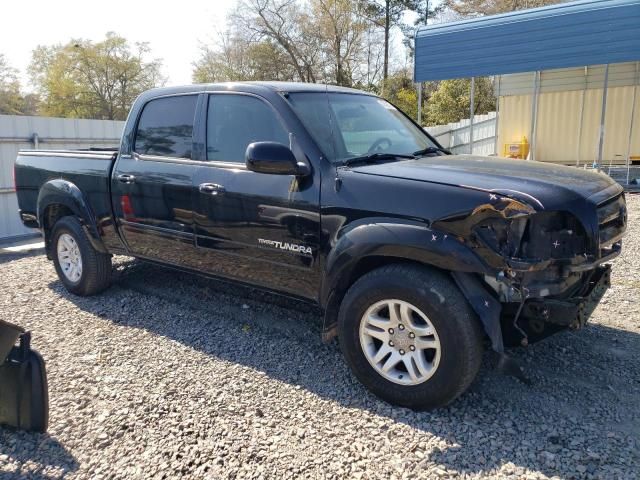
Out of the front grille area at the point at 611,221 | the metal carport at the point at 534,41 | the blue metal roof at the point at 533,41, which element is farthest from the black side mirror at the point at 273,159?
the blue metal roof at the point at 533,41

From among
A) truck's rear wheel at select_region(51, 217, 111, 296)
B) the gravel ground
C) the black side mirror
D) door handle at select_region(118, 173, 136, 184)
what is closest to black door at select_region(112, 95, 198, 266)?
door handle at select_region(118, 173, 136, 184)

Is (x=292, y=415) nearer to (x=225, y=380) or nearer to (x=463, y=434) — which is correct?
(x=225, y=380)

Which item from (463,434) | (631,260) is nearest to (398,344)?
(463,434)

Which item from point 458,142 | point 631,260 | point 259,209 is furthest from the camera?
point 458,142

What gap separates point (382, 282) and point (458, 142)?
15.8 meters

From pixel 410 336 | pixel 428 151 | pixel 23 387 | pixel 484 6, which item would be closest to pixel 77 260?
pixel 23 387

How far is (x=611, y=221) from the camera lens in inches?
129

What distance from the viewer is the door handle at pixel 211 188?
3.94 m

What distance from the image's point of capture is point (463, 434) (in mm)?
2914

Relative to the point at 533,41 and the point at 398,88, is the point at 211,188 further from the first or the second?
the point at 398,88

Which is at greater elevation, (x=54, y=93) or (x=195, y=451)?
(x=54, y=93)

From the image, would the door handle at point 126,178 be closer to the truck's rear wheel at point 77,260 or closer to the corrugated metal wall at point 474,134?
the truck's rear wheel at point 77,260

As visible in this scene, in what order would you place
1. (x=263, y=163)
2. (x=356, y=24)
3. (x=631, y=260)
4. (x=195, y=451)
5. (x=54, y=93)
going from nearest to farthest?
(x=195, y=451), (x=263, y=163), (x=631, y=260), (x=356, y=24), (x=54, y=93)

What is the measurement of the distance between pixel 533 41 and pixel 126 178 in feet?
36.1
